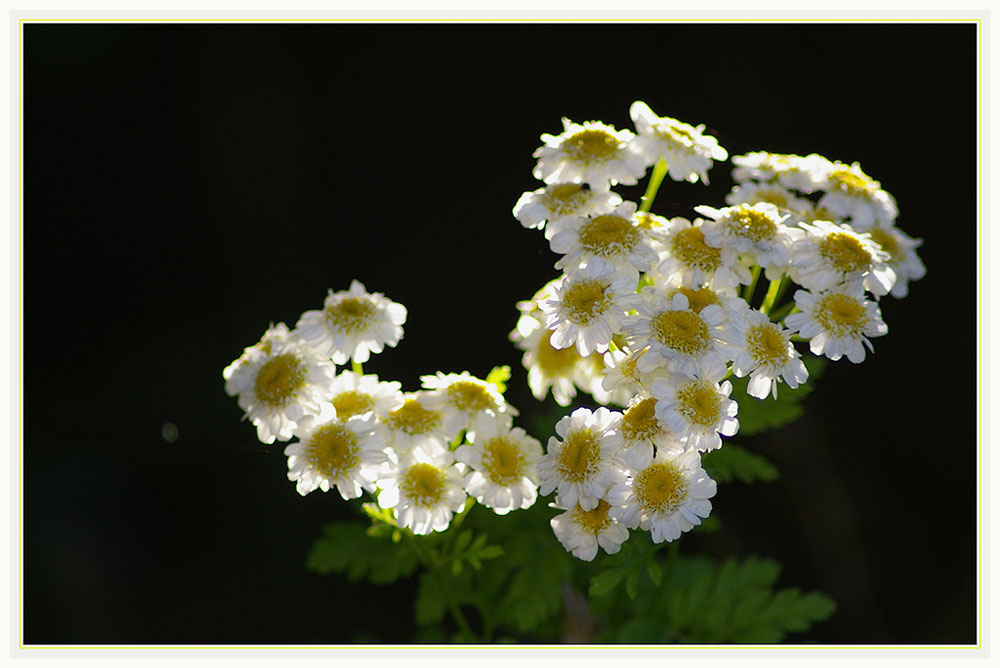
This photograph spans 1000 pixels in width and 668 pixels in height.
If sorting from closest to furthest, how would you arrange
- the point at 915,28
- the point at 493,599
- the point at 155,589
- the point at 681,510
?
the point at 681,510 < the point at 493,599 < the point at 915,28 < the point at 155,589

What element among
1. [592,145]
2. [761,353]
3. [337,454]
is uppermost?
[592,145]

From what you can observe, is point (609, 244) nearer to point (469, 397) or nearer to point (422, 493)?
point (469, 397)

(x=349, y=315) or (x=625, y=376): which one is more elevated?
(x=349, y=315)

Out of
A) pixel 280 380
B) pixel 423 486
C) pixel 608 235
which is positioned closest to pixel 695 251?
pixel 608 235

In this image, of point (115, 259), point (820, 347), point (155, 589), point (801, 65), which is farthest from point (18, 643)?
point (801, 65)

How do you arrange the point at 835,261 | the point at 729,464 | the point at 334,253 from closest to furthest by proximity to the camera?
the point at 835,261
the point at 729,464
the point at 334,253

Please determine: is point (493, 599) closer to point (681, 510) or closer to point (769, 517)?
point (681, 510)

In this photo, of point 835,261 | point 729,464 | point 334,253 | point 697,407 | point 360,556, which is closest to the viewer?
point 697,407
